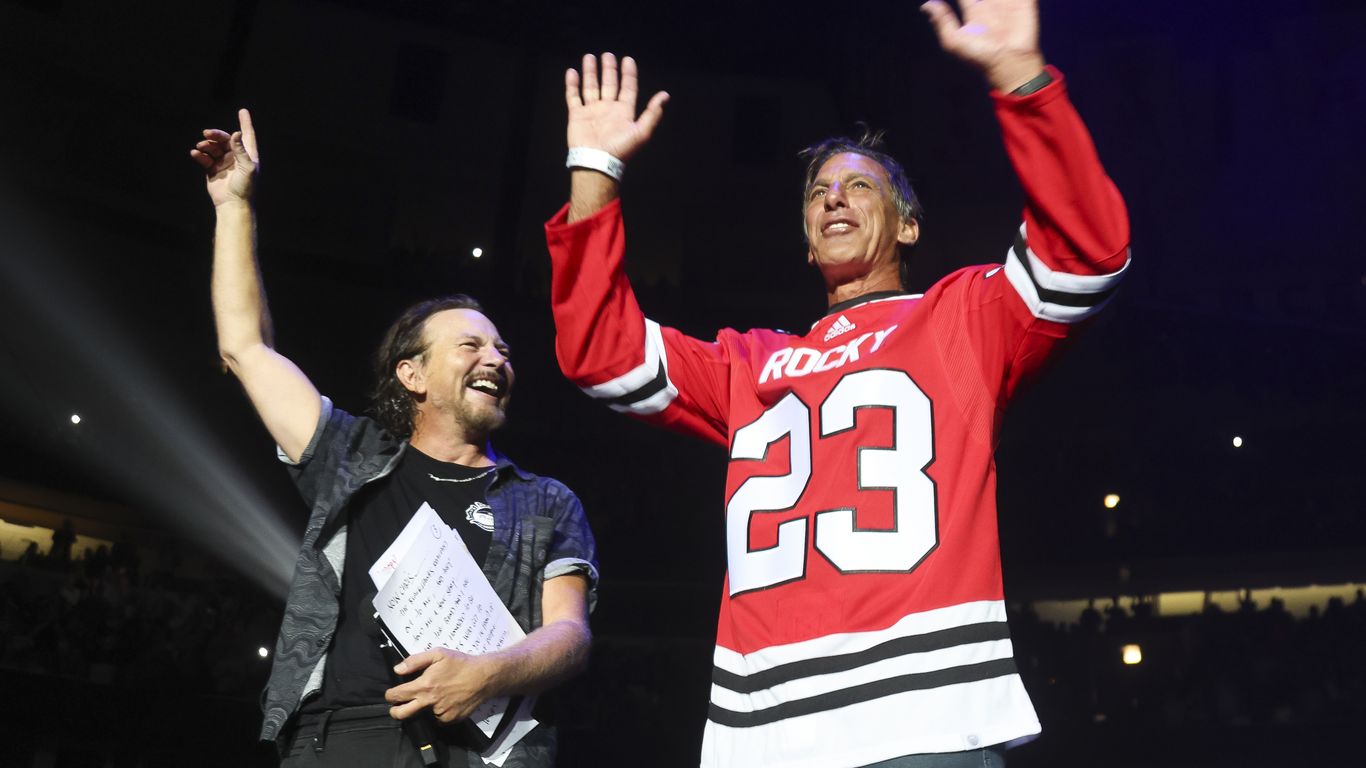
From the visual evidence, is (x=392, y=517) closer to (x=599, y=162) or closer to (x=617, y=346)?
(x=617, y=346)

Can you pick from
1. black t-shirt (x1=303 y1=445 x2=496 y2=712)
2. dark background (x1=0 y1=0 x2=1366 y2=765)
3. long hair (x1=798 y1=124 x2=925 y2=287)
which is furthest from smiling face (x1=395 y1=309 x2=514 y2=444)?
dark background (x1=0 y1=0 x2=1366 y2=765)

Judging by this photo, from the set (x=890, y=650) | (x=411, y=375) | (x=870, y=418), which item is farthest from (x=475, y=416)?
(x=890, y=650)

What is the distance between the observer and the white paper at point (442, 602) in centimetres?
189

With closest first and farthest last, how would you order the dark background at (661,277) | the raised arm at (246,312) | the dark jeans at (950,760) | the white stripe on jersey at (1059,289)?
the dark jeans at (950,760), the white stripe on jersey at (1059,289), the raised arm at (246,312), the dark background at (661,277)

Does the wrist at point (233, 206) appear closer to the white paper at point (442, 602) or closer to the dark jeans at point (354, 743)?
the white paper at point (442, 602)

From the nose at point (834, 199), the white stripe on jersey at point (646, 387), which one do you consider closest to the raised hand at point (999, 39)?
the nose at point (834, 199)

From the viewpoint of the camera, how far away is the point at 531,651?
6.66 ft

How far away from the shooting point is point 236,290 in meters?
2.32

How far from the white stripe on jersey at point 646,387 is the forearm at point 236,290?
2.66 ft

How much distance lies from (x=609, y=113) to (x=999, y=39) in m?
0.63

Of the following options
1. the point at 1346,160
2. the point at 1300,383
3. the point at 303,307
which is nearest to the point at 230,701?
the point at 303,307

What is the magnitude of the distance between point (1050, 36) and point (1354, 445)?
4348 millimetres

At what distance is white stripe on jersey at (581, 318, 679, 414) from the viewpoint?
1.88 metres

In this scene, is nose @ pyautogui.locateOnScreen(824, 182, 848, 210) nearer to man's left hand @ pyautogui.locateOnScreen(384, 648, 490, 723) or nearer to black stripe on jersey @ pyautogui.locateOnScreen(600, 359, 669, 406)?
black stripe on jersey @ pyautogui.locateOnScreen(600, 359, 669, 406)
